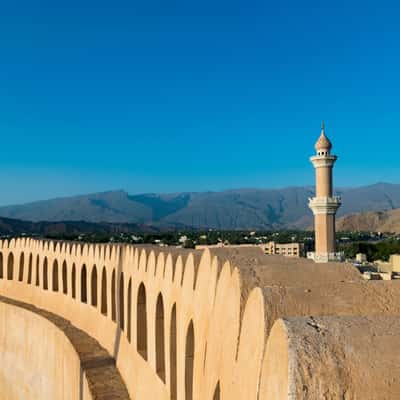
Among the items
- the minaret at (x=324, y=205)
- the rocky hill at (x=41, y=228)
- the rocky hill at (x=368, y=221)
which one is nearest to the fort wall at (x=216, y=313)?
the minaret at (x=324, y=205)

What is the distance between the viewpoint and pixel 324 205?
23594mm

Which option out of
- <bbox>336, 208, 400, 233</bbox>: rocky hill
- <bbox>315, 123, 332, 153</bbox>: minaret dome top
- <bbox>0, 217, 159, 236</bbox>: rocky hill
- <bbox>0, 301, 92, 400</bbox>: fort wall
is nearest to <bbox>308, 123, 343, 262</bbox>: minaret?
<bbox>315, 123, 332, 153</bbox>: minaret dome top

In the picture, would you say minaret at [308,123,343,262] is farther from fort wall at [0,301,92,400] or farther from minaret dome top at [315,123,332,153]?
fort wall at [0,301,92,400]

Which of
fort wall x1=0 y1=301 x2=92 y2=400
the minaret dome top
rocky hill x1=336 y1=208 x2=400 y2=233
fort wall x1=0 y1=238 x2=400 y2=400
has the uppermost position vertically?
the minaret dome top

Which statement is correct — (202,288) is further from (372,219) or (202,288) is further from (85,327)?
(372,219)

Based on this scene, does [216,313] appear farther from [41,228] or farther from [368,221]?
[368,221]

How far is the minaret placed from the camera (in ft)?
77.6

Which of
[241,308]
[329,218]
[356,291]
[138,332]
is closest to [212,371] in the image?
[241,308]

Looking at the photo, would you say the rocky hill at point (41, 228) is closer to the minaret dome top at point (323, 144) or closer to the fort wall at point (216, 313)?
the minaret dome top at point (323, 144)

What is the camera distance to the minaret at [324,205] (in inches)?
931

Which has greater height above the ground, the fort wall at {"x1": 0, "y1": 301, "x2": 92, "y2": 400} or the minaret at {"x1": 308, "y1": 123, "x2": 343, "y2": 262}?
the minaret at {"x1": 308, "y1": 123, "x2": 343, "y2": 262}

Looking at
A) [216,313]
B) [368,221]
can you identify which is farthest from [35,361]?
[368,221]

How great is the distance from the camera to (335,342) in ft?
5.64

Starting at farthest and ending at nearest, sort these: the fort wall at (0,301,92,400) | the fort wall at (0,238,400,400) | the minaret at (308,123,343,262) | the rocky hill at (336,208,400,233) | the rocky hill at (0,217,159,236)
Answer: the rocky hill at (336,208,400,233)
the rocky hill at (0,217,159,236)
the minaret at (308,123,343,262)
the fort wall at (0,301,92,400)
the fort wall at (0,238,400,400)
